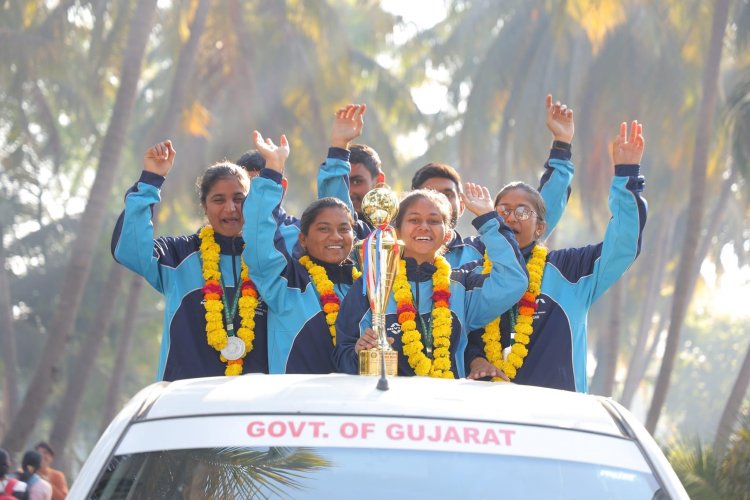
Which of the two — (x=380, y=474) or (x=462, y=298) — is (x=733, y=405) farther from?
(x=380, y=474)

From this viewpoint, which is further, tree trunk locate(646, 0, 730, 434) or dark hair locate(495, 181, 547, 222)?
tree trunk locate(646, 0, 730, 434)

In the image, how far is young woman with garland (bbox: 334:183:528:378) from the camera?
18.1 feet

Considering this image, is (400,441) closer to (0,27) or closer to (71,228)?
(0,27)

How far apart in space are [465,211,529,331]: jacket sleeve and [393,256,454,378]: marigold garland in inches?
7.3

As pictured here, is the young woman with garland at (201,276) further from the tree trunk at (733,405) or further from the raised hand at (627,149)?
the tree trunk at (733,405)

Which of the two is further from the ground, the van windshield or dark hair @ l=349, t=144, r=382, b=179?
dark hair @ l=349, t=144, r=382, b=179

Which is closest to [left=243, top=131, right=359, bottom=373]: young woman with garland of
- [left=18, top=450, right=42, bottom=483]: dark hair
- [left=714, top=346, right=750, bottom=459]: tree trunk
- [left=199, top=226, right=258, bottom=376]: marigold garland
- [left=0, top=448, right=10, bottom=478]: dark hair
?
[left=199, top=226, right=258, bottom=376]: marigold garland

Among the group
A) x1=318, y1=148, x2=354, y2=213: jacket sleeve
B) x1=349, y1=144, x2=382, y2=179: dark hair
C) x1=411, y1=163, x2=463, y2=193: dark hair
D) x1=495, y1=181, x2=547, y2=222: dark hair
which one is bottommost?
x1=495, y1=181, x2=547, y2=222: dark hair

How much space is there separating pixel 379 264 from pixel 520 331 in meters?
1.64

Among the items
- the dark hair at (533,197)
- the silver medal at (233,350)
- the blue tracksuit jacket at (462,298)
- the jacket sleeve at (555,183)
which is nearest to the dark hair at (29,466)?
the silver medal at (233,350)

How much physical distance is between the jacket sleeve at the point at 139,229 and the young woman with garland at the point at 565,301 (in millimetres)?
1499

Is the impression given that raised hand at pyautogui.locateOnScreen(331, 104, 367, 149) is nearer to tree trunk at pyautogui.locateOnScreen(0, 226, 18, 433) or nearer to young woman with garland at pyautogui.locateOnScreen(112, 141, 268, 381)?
young woman with garland at pyautogui.locateOnScreen(112, 141, 268, 381)

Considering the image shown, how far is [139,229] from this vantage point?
6.25 m

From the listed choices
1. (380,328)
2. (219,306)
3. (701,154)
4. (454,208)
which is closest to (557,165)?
(454,208)
